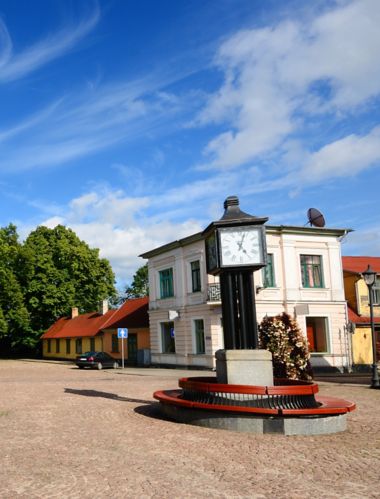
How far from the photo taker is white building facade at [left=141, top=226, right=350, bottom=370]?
2752 centimetres

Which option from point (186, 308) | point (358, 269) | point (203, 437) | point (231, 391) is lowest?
point (203, 437)

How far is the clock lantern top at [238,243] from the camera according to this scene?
1090 centimetres

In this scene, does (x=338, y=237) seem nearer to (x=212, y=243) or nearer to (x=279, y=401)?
(x=212, y=243)

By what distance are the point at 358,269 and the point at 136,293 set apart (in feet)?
167

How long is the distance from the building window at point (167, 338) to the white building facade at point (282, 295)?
0.76m

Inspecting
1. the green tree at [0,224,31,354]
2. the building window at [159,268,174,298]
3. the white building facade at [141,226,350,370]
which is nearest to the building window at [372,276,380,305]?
the white building facade at [141,226,350,370]

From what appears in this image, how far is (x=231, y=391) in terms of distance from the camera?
9.52m

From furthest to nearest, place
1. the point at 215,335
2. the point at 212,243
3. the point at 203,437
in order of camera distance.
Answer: the point at 215,335, the point at 212,243, the point at 203,437

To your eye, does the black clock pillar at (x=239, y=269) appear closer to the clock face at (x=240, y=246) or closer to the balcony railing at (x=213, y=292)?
the clock face at (x=240, y=246)

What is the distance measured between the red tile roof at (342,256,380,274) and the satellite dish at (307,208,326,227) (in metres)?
3.34

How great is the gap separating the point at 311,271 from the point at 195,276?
251 inches

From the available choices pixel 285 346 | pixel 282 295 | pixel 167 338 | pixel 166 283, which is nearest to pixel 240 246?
pixel 285 346

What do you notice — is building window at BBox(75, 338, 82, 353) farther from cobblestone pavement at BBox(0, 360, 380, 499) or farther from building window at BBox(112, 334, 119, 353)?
cobblestone pavement at BBox(0, 360, 380, 499)

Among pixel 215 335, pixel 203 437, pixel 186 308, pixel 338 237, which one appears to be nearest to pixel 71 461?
pixel 203 437
